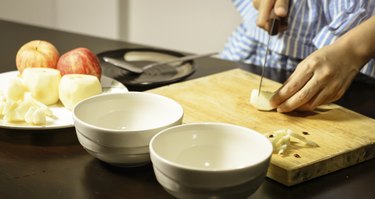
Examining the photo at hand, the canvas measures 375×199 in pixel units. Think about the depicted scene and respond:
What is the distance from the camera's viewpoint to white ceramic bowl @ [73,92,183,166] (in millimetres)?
787

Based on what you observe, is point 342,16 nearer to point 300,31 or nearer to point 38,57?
point 300,31

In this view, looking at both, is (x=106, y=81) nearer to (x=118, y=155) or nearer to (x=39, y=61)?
(x=39, y=61)

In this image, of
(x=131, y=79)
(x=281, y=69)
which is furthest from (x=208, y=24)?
(x=131, y=79)

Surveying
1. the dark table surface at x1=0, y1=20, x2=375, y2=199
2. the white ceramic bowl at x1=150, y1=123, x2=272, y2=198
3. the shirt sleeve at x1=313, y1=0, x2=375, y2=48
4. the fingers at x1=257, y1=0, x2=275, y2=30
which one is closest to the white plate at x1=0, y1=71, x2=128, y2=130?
the dark table surface at x1=0, y1=20, x2=375, y2=199

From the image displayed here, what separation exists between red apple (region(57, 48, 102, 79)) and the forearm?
478mm

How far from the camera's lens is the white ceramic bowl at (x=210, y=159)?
0.68 meters

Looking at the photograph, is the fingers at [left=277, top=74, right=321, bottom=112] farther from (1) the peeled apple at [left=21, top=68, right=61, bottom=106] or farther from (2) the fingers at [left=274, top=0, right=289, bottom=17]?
(1) the peeled apple at [left=21, top=68, right=61, bottom=106]

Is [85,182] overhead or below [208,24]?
overhead

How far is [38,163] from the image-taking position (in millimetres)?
866

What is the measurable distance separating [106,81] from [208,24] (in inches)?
49.1

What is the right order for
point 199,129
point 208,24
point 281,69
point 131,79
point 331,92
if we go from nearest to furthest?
point 199,129
point 331,92
point 131,79
point 281,69
point 208,24

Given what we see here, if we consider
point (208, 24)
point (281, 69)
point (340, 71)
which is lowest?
point (208, 24)

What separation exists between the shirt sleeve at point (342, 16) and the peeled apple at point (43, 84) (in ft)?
2.05

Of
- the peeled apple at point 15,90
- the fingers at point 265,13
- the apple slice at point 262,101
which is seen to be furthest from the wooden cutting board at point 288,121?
the peeled apple at point 15,90
